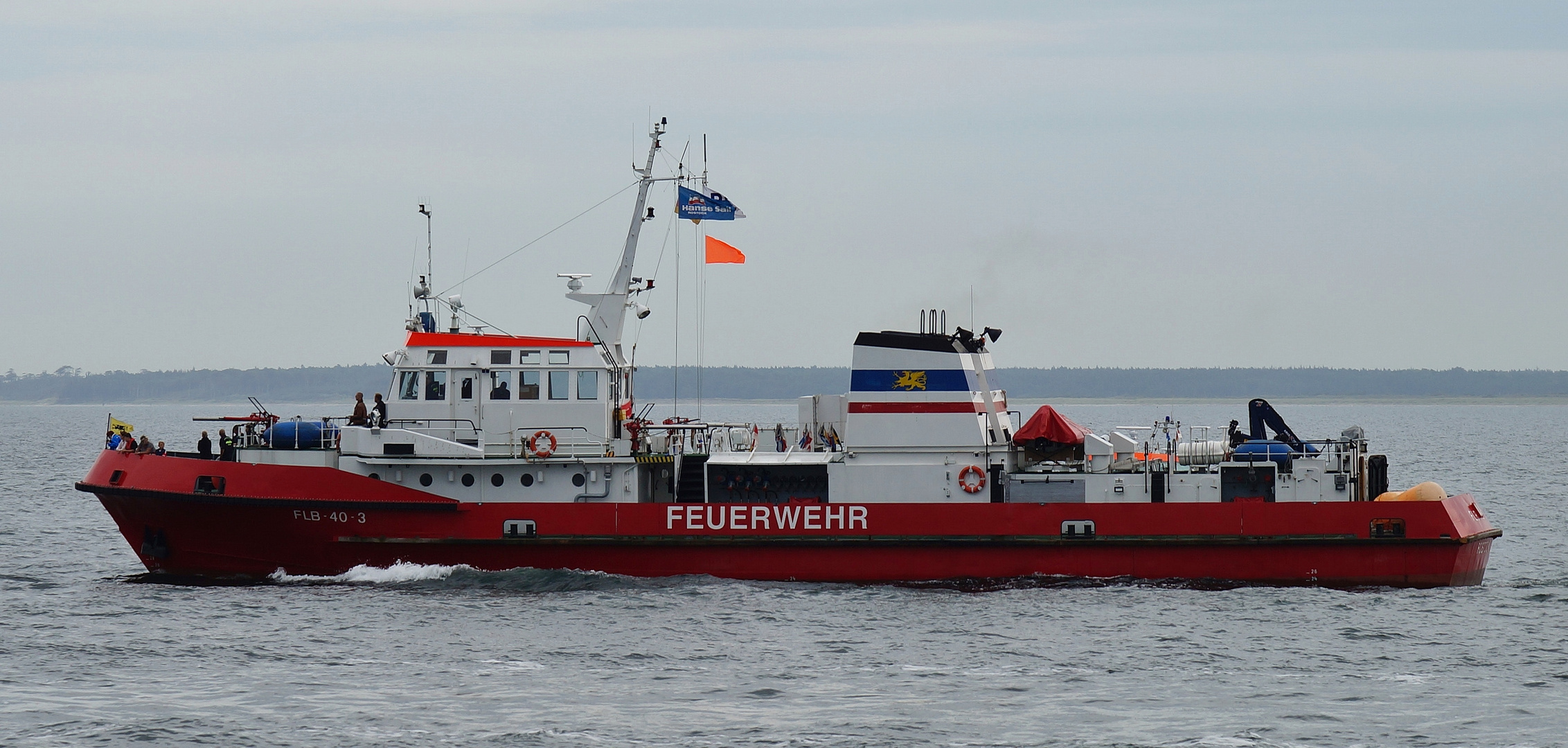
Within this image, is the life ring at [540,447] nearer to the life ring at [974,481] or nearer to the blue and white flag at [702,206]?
the blue and white flag at [702,206]

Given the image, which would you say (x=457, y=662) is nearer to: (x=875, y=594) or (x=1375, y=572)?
(x=875, y=594)

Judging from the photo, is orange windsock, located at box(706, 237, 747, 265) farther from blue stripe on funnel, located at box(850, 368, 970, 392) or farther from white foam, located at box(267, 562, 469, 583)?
white foam, located at box(267, 562, 469, 583)

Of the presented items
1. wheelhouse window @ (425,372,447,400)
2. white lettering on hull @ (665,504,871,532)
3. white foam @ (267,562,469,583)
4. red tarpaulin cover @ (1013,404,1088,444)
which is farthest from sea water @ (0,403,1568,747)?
wheelhouse window @ (425,372,447,400)

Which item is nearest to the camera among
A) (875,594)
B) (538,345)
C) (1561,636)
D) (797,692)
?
(797,692)

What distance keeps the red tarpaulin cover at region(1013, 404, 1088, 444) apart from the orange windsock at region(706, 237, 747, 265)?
4956 millimetres

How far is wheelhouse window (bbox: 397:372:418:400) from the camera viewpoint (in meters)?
21.4

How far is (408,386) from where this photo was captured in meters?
21.4

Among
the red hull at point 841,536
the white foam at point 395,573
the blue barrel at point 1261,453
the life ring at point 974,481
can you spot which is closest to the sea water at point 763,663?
the white foam at point 395,573

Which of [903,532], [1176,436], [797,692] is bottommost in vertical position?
[797,692]

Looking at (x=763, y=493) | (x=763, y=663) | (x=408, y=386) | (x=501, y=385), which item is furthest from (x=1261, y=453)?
(x=408, y=386)

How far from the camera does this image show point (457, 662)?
16.6 meters

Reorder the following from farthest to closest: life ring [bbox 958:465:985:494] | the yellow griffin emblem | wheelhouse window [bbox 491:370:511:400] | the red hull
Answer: wheelhouse window [bbox 491:370:511:400]
the yellow griffin emblem
life ring [bbox 958:465:985:494]
the red hull

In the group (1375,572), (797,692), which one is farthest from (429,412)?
(1375,572)

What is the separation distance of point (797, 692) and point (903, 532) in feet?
18.4
